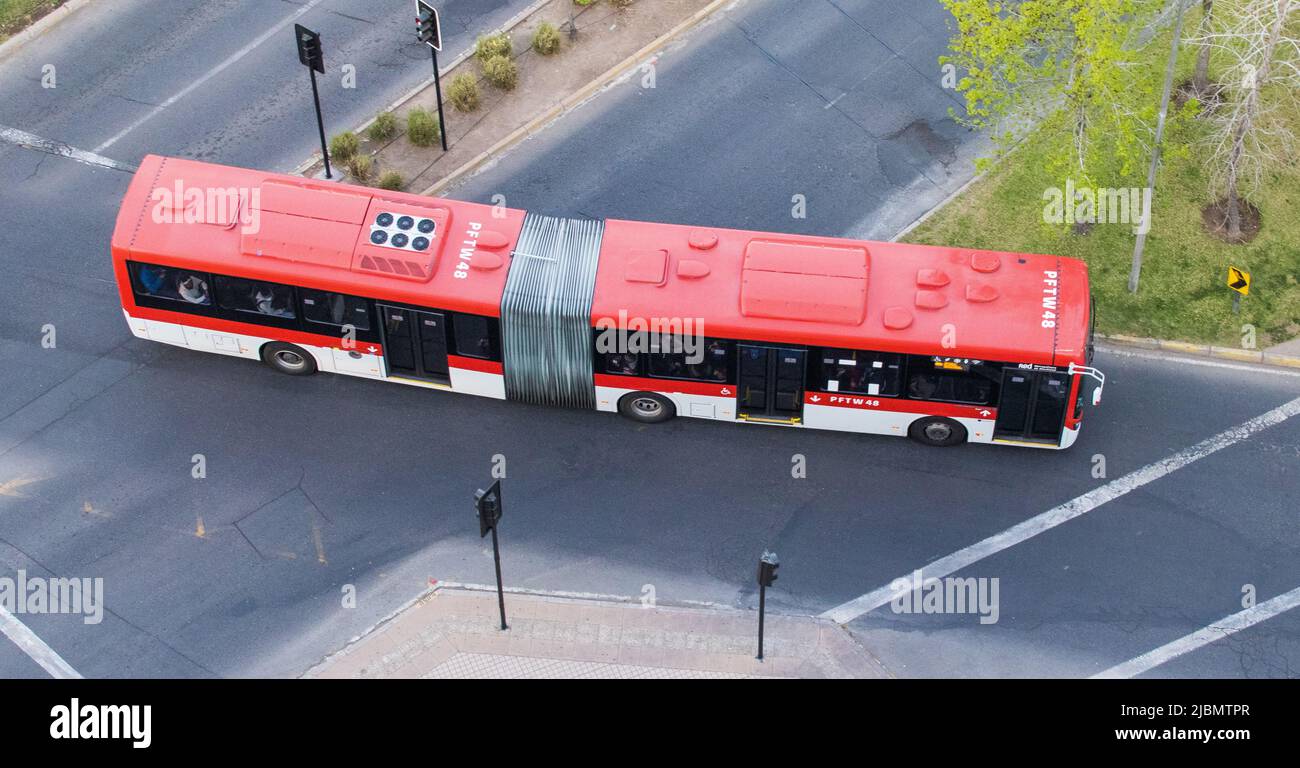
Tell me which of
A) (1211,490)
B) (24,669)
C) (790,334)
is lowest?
(24,669)

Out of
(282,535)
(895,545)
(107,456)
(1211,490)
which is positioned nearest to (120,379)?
(107,456)

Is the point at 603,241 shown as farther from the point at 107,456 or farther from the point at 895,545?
the point at 107,456

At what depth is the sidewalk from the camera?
27734 millimetres

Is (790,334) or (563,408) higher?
(790,334)

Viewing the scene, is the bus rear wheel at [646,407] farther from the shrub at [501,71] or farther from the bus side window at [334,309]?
the shrub at [501,71]

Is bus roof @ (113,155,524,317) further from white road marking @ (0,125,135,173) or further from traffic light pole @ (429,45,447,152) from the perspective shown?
white road marking @ (0,125,135,173)

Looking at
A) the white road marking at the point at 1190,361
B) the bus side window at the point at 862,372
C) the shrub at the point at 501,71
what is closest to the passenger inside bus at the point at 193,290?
the shrub at the point at 501,71

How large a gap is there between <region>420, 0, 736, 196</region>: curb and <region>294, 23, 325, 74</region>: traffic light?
3584 millimetres

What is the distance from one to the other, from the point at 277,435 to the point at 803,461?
9.95m

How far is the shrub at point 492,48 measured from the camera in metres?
36.9

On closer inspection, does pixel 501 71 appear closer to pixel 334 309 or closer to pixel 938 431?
pixel 334 309

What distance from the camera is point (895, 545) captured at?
29.4m

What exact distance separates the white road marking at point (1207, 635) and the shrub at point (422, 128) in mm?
17862

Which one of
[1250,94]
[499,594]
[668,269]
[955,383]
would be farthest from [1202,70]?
[499,594]
